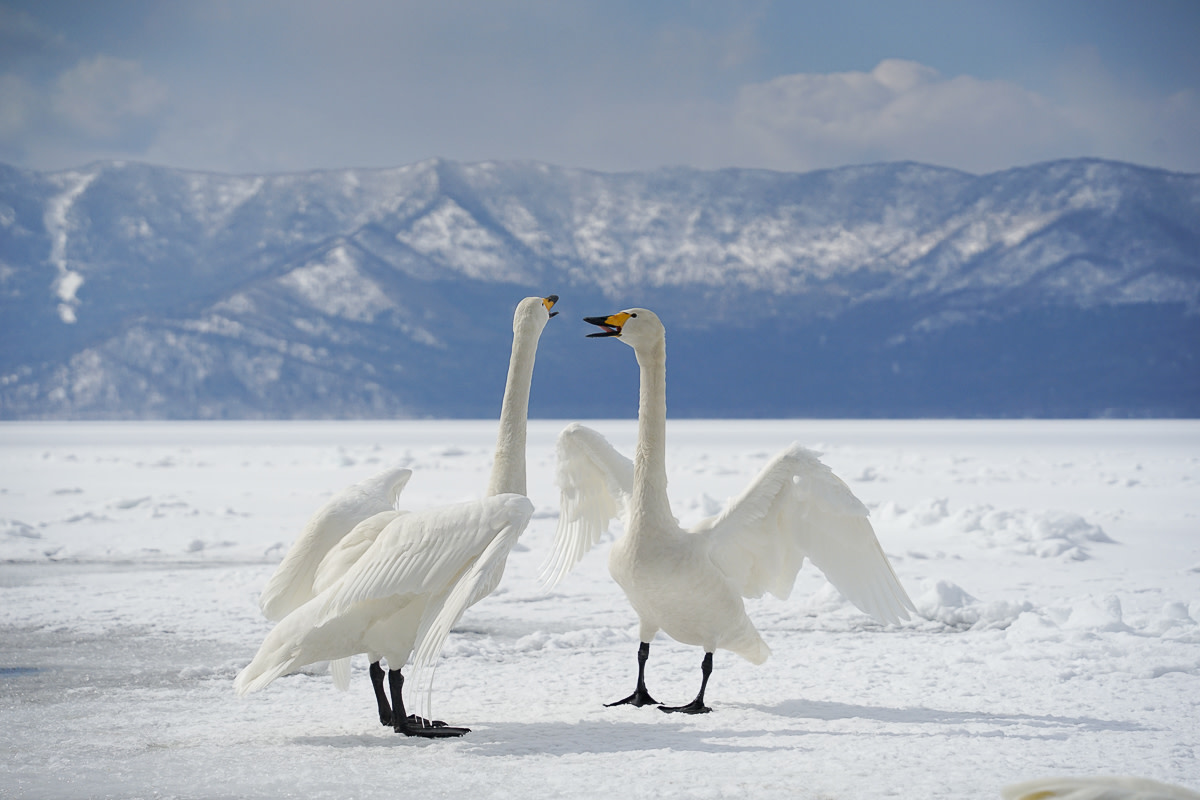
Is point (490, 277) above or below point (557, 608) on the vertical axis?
above

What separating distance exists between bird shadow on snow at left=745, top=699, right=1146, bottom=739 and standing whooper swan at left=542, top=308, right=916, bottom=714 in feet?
1.24

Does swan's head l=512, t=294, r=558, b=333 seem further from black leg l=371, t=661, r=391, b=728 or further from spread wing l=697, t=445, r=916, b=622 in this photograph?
black leg l=371, t=661, r=391, b=728

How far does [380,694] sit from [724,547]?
Answer: 71.8 inches

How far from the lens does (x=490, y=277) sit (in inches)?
6329


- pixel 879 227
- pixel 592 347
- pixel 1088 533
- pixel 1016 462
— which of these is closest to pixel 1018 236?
pixel 879 227

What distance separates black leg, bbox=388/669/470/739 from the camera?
4.93 m

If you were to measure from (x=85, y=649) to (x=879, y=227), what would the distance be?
17444cm

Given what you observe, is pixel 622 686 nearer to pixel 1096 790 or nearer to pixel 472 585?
pixel 472 585

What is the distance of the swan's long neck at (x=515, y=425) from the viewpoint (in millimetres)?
5508

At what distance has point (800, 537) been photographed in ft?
19.2

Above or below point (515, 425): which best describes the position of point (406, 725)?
below

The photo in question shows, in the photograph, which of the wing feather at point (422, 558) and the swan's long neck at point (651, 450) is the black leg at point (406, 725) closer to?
the wing feather at point (422, 558)

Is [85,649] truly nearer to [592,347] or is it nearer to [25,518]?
[25,518]

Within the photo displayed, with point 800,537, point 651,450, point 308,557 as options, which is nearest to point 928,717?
point 800,537
